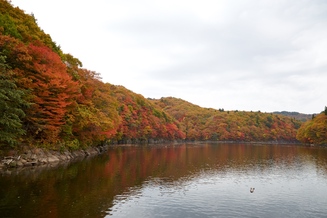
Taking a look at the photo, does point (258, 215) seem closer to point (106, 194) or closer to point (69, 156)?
point (106, 194)

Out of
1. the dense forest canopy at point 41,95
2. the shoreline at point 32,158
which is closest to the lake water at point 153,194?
the shoreline at point 32,158

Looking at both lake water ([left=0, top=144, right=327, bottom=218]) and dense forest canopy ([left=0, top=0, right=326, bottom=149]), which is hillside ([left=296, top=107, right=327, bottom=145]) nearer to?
lake water ([left=0, top=144, right=327, bottom=218])

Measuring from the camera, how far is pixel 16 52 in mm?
39125

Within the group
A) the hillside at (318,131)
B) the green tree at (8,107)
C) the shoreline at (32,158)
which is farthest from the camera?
the hillside at (318,131)

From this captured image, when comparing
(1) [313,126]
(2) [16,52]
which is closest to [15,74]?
(2) [16,52]

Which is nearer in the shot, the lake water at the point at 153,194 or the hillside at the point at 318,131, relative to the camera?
the lake water at the point at 153,194

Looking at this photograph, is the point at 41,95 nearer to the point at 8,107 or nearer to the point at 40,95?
the point at 40,95

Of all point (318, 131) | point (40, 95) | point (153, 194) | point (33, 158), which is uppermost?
point (40, 95)

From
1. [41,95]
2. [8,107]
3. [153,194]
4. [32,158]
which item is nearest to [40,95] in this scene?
[41,95]

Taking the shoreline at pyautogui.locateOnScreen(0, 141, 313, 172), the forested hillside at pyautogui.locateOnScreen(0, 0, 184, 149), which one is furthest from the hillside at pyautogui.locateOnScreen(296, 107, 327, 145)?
the shoreline at pyautogui.locateOnScreen(0, 141, 313, 172)

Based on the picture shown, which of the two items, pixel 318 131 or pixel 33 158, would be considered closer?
pixel 33 158

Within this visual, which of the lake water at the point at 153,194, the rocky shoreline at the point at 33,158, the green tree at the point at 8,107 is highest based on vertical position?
the green tree at the point at 8,107

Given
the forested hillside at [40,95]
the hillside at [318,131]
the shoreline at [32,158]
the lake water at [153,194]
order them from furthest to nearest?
the hillside at [318,131], the shoreline at [32,158], the forested hillside at [40,95], the lake water at [153,194]

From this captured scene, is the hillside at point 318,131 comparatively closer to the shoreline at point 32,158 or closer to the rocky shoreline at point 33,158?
the rocky shoreline at point 33,158
